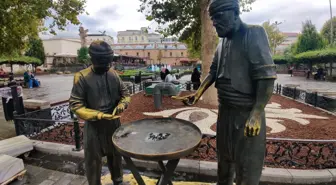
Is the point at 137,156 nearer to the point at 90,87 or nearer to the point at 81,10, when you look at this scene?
the point at 90,87

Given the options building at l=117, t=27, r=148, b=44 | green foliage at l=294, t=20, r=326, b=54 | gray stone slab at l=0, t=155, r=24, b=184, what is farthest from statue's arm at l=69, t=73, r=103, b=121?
building at l=117, t=27, r=148, b=44

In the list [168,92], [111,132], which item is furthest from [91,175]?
[168,92]

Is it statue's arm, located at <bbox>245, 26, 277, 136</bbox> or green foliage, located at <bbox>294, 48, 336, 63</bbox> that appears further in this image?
green foliage, located at <bbox>294, 48, 336, 63</bbox>

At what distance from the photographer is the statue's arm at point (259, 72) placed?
1784mm

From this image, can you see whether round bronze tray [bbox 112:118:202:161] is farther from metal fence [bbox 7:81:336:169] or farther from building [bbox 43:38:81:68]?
building [bbox 43:38:81:68]

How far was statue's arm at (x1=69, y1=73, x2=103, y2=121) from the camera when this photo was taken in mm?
2271

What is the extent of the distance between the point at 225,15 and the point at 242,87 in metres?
0.69

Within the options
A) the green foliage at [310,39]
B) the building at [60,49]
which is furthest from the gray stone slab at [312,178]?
the building at [60,49]

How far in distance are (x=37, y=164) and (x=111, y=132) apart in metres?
3.10

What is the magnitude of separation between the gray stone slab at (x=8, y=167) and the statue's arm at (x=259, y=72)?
4.09 meters

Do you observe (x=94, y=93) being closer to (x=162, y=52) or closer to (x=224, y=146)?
(x=224, y=146)

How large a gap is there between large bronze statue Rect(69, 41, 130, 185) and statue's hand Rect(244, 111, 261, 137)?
1454 mm

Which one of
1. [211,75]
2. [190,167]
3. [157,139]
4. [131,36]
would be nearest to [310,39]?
[190,167]

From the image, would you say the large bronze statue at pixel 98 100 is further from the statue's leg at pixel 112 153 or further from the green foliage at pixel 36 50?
the green foliage at pixel 36 50
